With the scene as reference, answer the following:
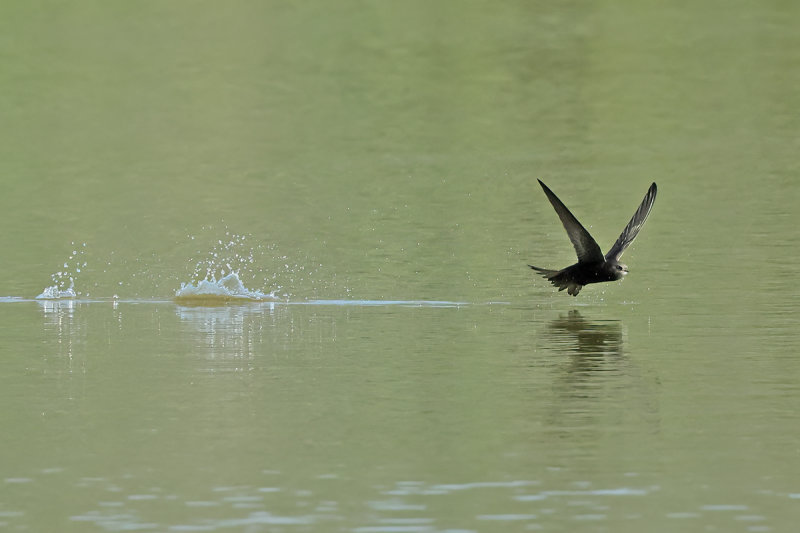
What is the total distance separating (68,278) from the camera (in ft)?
84.5

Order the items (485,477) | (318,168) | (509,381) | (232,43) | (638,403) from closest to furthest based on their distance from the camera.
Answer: (485,477)
(638,403)
(509,381)
(318,168)
(232,43)

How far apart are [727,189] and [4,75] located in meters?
30.7

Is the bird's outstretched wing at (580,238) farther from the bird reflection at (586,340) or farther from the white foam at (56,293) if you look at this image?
the white foam at (56,293)

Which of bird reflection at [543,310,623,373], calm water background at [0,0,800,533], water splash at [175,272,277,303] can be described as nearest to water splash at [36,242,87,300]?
calm water background at [0,0,800,533]

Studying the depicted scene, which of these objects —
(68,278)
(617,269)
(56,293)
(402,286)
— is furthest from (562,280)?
(68,278)

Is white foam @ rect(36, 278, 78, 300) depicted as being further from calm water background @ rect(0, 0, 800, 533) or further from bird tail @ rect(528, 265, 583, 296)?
bird tail @ rect(528, 265, 583, 296)

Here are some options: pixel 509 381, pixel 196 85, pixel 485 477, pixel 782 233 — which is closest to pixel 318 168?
pixel 782 233

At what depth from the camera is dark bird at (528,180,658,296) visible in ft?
68.3

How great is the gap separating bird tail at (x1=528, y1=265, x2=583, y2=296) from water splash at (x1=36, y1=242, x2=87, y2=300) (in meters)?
6.52

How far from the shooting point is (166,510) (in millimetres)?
11609

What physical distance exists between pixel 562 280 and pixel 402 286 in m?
2.97

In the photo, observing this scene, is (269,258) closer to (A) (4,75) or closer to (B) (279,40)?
(A) (4,75)

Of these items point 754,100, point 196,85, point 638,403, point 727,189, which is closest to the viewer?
point 638,403

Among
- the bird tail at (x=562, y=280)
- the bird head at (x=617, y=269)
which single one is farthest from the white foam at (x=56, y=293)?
the bird head at (x=617, y=269)
